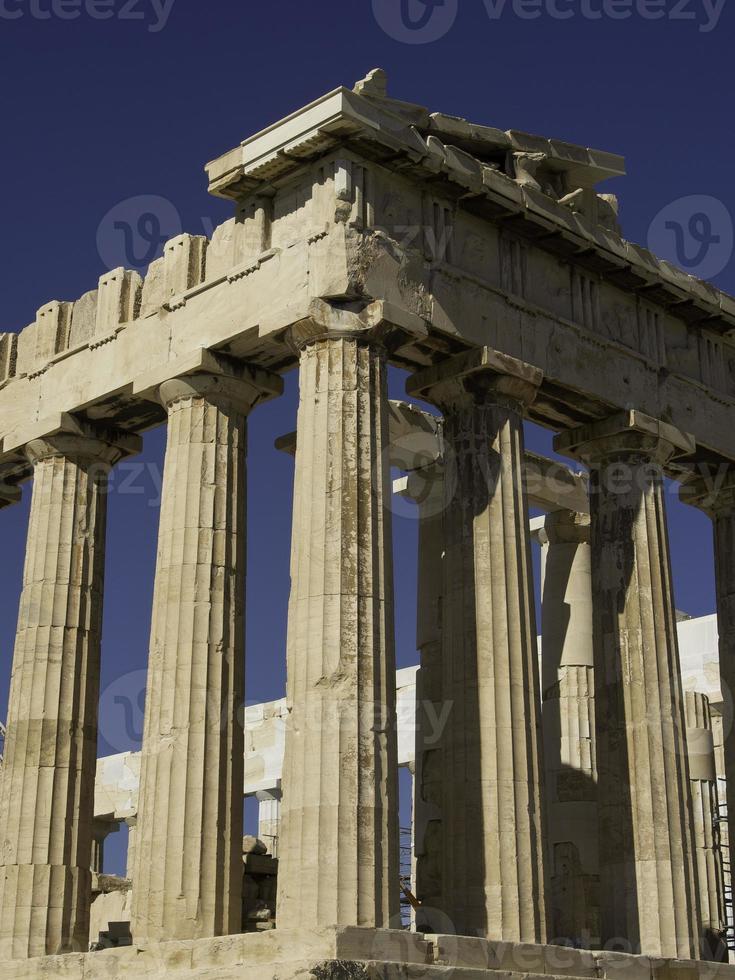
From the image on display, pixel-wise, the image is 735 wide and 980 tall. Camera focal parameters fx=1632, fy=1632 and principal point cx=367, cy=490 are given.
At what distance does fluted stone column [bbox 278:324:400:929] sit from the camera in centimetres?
2236

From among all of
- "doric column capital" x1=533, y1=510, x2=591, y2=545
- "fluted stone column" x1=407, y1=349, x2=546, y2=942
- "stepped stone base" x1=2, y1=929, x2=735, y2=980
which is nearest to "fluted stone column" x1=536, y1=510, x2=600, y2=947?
"doric column capital" x1=533, y1=510, x2=591, y2=545

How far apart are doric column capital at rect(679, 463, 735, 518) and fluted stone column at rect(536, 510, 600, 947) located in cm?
308

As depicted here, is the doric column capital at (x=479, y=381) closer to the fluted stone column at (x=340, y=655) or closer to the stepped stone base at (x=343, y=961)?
the fluted stone column at (x=340, y=655)

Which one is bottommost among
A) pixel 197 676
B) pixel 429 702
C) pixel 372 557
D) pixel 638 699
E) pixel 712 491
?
pixel 197 676

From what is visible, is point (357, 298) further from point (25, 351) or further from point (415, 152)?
Result: point (25, 351)

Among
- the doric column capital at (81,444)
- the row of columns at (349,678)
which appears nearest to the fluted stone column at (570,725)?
the row of columns at (349,678)

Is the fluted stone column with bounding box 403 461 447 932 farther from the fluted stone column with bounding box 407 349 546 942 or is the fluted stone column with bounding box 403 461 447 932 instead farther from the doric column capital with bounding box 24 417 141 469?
the doric column capital with bounding box 24 417 141 469

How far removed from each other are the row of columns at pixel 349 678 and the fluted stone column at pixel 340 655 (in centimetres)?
3

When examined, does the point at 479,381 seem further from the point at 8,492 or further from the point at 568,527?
the point at 8,492

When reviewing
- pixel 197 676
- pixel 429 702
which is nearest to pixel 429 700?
pixel 429 702

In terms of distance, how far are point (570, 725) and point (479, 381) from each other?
446 inches

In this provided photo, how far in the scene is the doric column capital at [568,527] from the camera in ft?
123

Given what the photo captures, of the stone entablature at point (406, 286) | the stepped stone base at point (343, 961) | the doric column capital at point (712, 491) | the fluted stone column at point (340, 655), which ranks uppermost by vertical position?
the stone entablature at point (406, 286)

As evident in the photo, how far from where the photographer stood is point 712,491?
3281 cm
